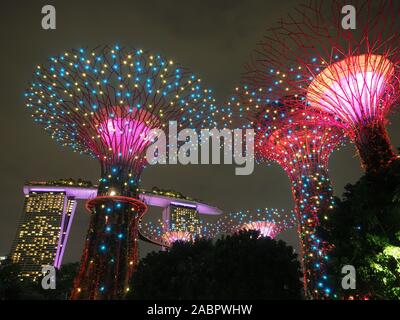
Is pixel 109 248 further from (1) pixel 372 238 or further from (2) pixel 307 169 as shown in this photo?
(2) pixel 307 169

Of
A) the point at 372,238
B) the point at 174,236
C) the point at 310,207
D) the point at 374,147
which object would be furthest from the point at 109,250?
the point at 174,236

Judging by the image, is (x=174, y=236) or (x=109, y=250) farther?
(x=174, y=236)

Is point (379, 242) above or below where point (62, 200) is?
below

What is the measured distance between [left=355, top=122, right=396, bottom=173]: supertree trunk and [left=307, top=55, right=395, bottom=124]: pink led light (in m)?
0.54

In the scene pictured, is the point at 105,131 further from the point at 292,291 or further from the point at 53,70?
the point at 292,291

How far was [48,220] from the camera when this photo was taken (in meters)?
81.9

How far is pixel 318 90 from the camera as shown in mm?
16844

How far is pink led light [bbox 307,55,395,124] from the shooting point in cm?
1522

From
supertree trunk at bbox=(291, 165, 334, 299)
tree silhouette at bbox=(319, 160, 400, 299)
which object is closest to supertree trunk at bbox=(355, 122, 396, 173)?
tree silhouette at bbox=(319, 160, 400, 299)

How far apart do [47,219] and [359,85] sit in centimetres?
7983

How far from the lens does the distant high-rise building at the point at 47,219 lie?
257 ft

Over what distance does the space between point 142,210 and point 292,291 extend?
29.0 feet

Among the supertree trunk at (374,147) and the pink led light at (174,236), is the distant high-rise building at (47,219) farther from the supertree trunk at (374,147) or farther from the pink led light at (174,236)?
the supertree trunk at (374,147)
